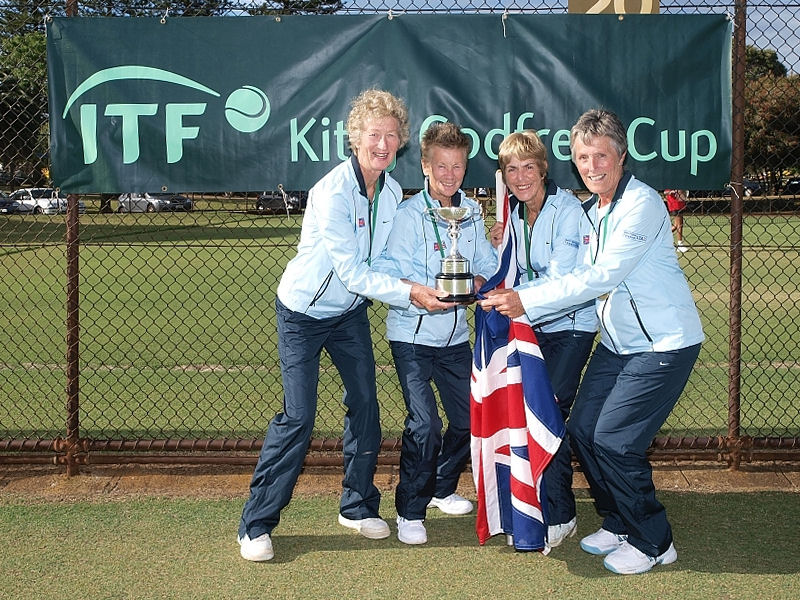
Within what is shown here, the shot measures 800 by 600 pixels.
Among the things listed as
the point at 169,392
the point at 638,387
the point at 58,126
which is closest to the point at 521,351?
the point at 638,387

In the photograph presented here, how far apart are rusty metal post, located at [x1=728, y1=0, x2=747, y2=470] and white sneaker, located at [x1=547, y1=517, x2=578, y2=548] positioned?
1345 mm

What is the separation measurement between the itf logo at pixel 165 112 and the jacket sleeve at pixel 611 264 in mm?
2082

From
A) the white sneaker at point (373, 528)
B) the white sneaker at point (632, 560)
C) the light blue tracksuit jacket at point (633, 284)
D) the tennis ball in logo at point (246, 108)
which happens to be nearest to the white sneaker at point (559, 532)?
the white sneaker at point (632, 560)

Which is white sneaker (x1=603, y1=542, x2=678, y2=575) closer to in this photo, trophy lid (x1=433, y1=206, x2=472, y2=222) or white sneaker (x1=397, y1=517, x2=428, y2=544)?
white sneaker (x1=397, y1=517, x2=428, y2=544)

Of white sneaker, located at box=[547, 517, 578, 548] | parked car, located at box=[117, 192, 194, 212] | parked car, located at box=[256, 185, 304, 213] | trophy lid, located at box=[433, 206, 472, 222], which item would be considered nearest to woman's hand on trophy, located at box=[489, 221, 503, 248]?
trophy lid, located at box=[433, 206, 472, 222]

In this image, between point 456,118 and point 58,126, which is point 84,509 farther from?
point 456,118

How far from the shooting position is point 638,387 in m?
4.02

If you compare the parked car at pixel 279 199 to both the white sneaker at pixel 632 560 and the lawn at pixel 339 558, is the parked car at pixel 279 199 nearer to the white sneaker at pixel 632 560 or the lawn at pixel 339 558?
the lawn at pixel 339 558

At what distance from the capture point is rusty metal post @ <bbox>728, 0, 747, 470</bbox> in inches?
201

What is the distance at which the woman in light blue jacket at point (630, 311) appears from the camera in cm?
399

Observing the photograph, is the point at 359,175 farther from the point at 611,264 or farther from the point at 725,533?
the point at 725,533

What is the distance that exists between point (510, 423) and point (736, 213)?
197 cm

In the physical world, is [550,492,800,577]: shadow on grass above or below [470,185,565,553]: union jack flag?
below

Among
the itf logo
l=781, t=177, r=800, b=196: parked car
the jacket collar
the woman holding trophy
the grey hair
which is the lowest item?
the woman holding trophy
